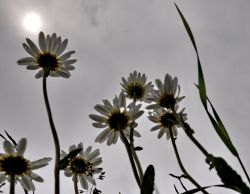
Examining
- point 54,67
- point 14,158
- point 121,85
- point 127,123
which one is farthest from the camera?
point 121,85

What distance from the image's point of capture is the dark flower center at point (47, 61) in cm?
355

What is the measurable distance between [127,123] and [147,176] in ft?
5.29

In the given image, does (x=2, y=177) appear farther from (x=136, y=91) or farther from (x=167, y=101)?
(x=136, y=91)

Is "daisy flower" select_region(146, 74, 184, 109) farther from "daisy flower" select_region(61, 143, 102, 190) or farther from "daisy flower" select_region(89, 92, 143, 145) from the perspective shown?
"daisy flower" select_region(61, 143, 102, 190)

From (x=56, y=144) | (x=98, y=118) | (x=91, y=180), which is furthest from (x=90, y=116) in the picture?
(x=56, y=144)

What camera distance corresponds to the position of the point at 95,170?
3.42m

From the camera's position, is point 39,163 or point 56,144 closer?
point 56,144

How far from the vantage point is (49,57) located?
143 inches

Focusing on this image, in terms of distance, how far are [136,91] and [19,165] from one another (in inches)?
79.3

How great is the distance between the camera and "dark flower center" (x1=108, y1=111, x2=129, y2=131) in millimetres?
3213

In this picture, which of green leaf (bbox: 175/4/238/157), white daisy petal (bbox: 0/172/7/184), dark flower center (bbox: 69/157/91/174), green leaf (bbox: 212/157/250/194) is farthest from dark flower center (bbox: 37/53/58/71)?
green leaf (bbox: 212/157/250/194)

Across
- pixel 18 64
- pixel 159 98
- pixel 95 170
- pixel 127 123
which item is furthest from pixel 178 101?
pixel 18 64

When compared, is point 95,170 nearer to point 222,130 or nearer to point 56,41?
point 56,41

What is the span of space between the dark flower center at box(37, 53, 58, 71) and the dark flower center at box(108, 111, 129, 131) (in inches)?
30.4
